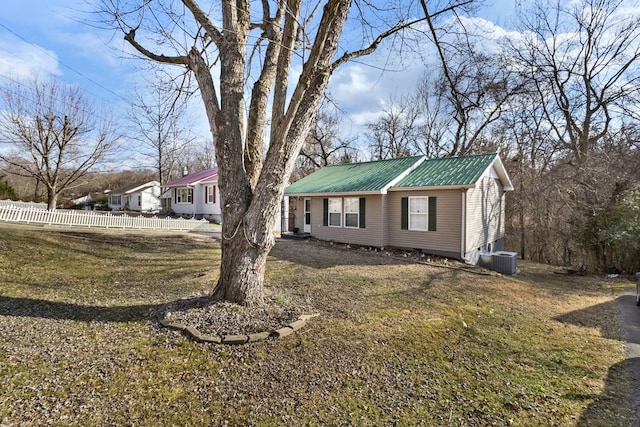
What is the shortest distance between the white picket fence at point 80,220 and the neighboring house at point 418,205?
7.31m

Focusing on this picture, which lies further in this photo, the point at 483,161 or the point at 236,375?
the point at 483,161

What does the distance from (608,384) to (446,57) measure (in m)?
5.16

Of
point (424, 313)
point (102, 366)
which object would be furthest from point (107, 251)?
point (424, 313)

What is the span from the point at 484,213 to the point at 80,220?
18208 millimetres

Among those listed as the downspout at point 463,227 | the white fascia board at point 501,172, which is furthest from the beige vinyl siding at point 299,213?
the white fascia board at point 501,172

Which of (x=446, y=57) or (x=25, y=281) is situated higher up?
(x=446, y=57)

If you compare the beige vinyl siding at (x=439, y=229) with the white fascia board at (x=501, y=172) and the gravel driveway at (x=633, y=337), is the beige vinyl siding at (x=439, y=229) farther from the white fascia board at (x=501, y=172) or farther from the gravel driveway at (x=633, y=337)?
the gravel driveway at (x=633, y=337)

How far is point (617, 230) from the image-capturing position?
35.6 ft

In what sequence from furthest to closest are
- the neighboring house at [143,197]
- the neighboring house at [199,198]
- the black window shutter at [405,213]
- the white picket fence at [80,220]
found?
1. the neighboring house at [143,197]
2. the neighboring house at [199,198]
3. the white picket fence at [80,220]
4. the black window shutter at [405,213]

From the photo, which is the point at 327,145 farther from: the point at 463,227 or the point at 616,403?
the point at 616,403

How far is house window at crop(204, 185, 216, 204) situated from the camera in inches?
899

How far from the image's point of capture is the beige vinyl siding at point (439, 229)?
11.1 metres

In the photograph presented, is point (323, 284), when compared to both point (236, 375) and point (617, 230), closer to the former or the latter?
point (236, 375)

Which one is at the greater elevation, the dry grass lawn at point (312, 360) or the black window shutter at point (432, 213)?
the black window shutter at point (432, 213)
